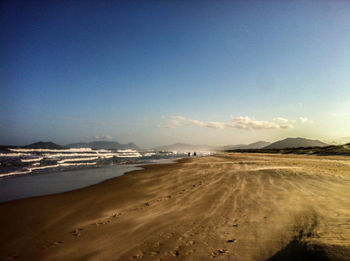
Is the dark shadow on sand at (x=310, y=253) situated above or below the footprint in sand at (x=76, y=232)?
above

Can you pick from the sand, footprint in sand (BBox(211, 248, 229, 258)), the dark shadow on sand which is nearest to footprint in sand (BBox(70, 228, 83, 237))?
the sand

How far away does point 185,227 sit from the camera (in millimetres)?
5762

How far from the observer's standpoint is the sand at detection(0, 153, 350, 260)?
14.2 ft

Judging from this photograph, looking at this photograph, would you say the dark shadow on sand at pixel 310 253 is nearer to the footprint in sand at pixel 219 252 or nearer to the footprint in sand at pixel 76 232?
the footprint in sand at pixel 219 252

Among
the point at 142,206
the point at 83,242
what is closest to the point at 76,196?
the point at 142,206

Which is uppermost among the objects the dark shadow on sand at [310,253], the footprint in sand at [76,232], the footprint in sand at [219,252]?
the dark shadow on sand at [310,253]

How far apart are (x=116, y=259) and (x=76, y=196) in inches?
294

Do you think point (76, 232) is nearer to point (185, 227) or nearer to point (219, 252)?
point (185, 227)

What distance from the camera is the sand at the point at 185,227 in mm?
4324

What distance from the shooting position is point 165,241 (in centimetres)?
496

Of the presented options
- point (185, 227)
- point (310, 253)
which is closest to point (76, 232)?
point (185, 227)

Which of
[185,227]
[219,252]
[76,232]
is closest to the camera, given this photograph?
[219,252]

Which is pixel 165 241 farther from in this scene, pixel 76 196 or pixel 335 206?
pixel 76 196

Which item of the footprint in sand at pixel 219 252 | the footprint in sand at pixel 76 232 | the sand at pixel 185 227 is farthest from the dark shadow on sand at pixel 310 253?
the footprint in sand at pixel 76 232
